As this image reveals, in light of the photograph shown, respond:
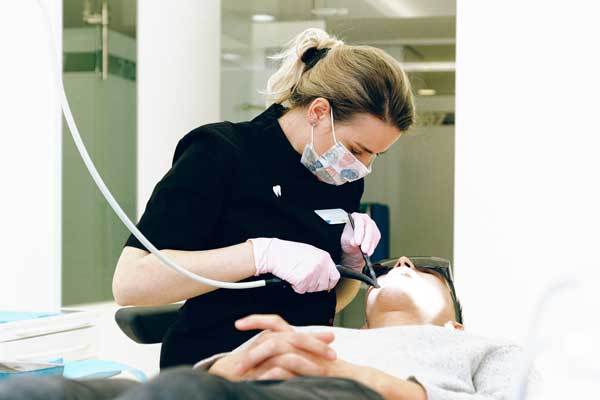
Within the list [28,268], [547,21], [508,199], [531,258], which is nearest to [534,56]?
[547,21]

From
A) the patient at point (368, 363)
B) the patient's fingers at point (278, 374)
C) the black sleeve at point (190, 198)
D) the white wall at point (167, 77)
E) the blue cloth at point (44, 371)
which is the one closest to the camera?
the patient at point (368, 363)

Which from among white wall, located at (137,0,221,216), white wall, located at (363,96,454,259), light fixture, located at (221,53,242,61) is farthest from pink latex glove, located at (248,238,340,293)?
light fixture, located at (221,53,242,61)

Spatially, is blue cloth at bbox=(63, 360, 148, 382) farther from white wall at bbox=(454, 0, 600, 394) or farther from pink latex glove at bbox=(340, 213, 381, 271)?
white wall at bbox=(454, 0, 600, 394)

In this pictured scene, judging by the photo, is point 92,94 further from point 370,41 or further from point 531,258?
point 531,258

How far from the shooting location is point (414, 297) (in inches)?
73.1

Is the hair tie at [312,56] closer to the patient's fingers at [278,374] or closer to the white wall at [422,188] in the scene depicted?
the patient's fingers at [278,374]

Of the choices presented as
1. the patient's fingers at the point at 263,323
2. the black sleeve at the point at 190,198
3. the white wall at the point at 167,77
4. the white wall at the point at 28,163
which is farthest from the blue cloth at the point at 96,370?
the white wall at the point at 167,77

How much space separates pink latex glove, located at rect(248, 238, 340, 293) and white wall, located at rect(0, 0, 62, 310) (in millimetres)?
2127

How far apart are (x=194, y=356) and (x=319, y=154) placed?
0.52m

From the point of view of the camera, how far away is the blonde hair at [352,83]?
6.09 ft

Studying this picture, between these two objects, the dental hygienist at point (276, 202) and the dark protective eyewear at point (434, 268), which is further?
the dark protective eyewear at point (434, 268)

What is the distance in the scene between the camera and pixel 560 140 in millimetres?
3168

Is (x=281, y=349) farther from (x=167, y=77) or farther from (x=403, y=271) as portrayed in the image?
(x=167, y=77)

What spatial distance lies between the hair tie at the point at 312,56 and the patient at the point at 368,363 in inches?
19.7
